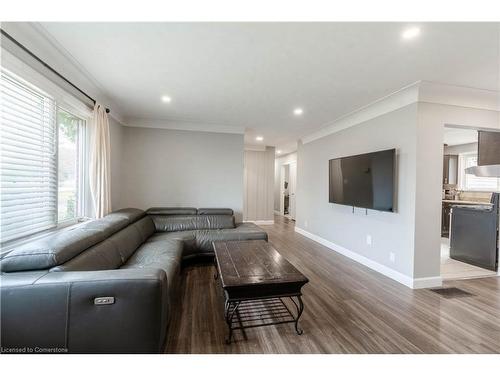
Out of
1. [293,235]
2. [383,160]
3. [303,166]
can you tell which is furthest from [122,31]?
[293,235]

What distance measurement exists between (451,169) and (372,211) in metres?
4.33

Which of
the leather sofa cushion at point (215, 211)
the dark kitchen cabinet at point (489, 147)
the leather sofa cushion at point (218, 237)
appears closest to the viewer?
the dark kitchen cabinet at point (489, 147)

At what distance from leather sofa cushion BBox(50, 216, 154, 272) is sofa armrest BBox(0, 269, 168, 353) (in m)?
0.22

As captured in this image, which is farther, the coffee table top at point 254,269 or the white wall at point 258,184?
the white wall at point 258,184

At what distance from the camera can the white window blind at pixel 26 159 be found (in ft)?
5.76

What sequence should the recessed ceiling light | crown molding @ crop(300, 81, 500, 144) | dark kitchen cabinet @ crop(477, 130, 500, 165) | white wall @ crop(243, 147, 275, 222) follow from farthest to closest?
white wall @ crop(243, 147, 275, 222) → dark kitchen cabinet @ crop(477, 130, 500, 165) → crown molding @ crop(300, 81, 500, 144) → the recessed ceiling light

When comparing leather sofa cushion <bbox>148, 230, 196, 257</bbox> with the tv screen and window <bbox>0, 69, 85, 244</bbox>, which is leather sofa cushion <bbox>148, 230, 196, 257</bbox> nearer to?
window <bbox>0, 69, 85, 244</bbox>

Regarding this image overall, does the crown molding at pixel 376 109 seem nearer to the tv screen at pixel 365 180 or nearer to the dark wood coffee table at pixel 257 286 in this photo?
the tv screen at pixel 365 180

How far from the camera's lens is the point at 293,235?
571 centimetres

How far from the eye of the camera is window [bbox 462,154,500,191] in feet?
17.9

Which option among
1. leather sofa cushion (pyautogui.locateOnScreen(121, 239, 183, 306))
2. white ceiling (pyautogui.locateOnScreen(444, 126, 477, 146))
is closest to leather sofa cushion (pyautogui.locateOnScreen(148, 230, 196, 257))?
leather sofa cushion (pyautogui.locateOnScreen(121, 239, 183, 306))

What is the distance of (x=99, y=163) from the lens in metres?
3.03

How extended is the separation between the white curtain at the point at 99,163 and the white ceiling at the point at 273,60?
1.46 ft

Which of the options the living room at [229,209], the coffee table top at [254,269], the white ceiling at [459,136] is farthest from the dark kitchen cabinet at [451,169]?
the coffee table top at [254,269]
